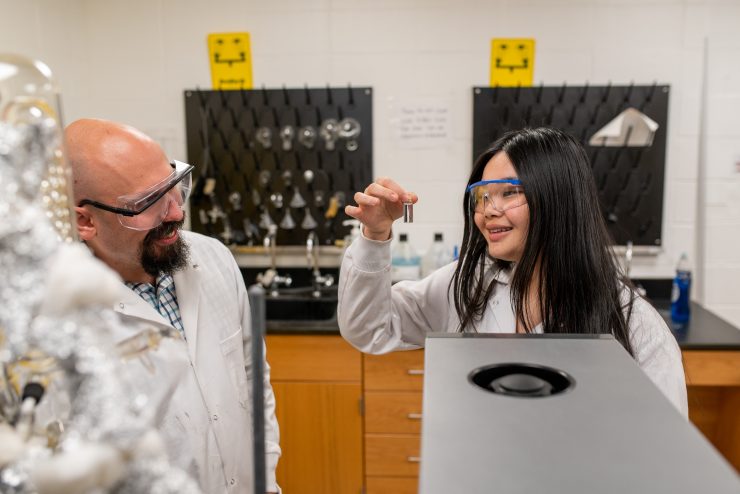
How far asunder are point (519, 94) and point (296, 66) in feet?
3.60

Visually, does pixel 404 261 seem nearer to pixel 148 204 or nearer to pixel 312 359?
pixel 312 359

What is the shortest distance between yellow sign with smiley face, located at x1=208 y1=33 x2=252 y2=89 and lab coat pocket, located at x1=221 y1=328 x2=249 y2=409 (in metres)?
1.71

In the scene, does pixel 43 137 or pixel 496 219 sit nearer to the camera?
pixel 43 137

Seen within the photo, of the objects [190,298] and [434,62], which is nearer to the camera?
[190,298]

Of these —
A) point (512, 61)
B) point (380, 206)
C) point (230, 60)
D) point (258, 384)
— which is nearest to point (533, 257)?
point (380, 206)

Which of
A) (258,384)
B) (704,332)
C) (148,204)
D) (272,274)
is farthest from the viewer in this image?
(272,274)

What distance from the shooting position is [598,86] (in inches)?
105

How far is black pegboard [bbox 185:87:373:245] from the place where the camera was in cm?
278

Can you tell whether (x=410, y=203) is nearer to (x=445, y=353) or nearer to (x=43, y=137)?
(x=445, y=353)

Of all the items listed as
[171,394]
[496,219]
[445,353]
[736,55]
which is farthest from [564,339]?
[736,55]

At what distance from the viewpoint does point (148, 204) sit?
4.02ft

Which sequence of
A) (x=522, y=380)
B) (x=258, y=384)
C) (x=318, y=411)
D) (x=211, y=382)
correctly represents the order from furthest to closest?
(x=318, y=411)
(x=211, y=382)
(x=522, y=380)
(x=258, y=384)

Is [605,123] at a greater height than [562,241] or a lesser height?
greater

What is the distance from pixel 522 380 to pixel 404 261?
2233 millimetres
